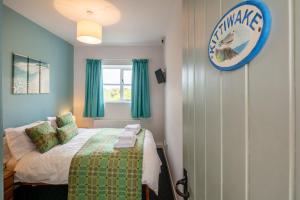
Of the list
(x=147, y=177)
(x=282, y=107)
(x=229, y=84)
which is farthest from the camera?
(x=147, y=177)

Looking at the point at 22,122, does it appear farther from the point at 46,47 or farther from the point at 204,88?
the point at 204,88

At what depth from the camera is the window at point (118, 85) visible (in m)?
4.54

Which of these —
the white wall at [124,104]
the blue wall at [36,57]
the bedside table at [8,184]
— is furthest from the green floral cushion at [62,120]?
the white wall at [124,104]

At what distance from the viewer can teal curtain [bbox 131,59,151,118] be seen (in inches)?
170

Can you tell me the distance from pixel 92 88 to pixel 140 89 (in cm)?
119

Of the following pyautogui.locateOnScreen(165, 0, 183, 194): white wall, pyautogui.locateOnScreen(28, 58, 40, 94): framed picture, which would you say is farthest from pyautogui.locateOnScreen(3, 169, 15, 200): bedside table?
pyautogui.locateOnScreen(165, 0, 183, 194): white wall

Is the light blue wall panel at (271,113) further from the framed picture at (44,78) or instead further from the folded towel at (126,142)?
the framed picture at (44,78)

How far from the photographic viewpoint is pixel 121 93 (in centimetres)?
455

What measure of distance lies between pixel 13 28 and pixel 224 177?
3.25 m

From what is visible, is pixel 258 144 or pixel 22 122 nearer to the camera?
pixel 258 144

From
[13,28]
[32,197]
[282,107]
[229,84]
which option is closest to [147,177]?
[32,197]

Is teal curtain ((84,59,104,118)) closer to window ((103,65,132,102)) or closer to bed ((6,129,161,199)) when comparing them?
window ((103,65,132,102))

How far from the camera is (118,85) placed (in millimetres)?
4539

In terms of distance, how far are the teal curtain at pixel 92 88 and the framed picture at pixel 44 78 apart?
104 cm
